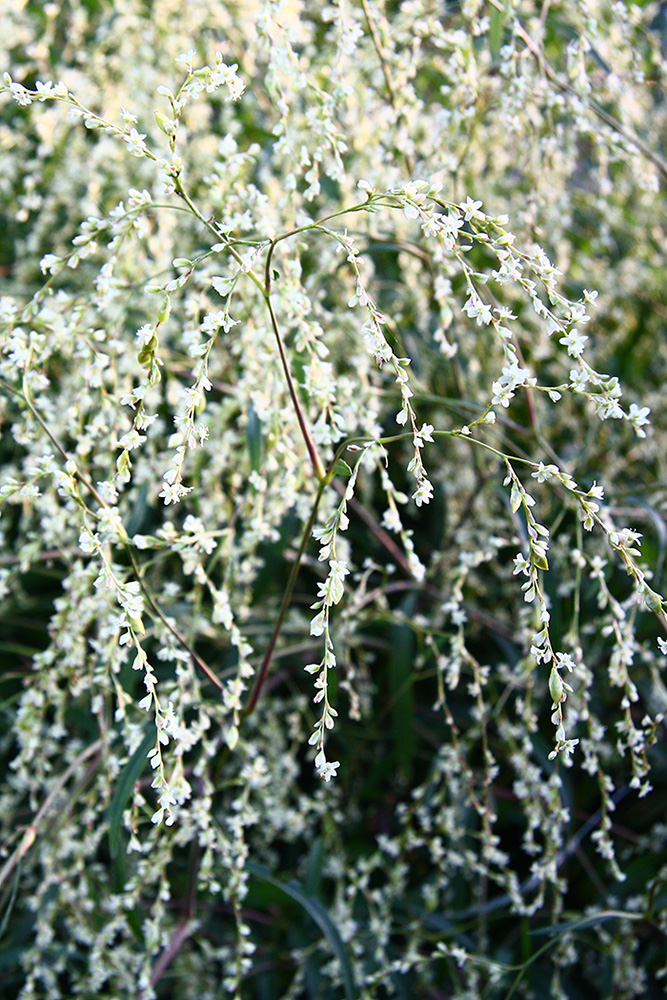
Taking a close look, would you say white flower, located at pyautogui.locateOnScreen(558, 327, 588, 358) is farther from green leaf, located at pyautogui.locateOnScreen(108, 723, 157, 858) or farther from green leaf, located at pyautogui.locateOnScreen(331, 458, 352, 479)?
green leaf, located at pyautogui.locateOnScreen(108, 723, 157, 858)

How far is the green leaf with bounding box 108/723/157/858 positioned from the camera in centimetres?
86

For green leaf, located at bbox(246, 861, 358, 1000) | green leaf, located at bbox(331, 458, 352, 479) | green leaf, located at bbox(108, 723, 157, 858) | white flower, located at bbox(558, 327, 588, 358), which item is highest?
white flower, located at bbox(558, 327, 588, 358)

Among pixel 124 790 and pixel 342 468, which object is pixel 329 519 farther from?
pixel 124 790

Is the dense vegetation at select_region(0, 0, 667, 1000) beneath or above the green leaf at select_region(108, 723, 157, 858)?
above

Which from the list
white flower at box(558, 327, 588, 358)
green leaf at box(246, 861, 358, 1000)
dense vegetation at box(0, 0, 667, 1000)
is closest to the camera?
white flower at box(558, 327, 588, 358)

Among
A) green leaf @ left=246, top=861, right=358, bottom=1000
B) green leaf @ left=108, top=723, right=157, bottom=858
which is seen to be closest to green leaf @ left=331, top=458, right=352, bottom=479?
green leaf @ left=108, top=723, right=157, bottom=858

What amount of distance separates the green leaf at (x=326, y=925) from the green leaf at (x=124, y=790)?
9.1 inches

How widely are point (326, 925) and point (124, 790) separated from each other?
14.8 inches

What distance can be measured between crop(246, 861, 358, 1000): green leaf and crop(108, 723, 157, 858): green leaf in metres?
0.23

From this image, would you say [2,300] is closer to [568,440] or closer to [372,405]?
[372,405]

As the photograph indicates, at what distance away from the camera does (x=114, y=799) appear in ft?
2.89

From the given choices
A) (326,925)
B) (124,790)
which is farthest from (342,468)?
(326,925)

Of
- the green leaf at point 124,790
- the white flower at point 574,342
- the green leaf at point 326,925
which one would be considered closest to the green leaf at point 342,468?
the white flower at point 574,342

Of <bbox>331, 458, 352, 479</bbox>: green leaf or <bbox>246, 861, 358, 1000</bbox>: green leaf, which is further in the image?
<bbox>246, 861, 358, 1000</bbox>: green leaf
